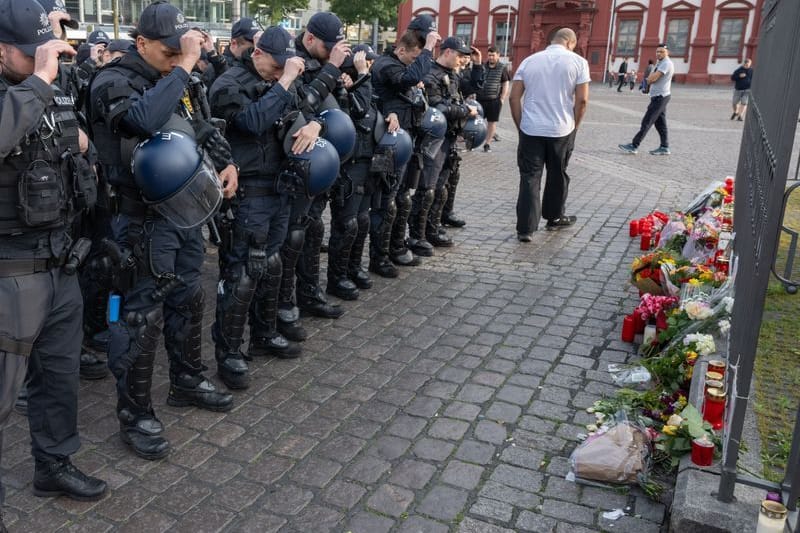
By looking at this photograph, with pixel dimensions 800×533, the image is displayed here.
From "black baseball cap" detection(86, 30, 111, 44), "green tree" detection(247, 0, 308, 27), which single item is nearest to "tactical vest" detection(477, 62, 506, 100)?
"black baseball cap" detection(86, 30, 111, 44)

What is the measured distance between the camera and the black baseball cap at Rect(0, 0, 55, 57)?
Answer: 2.72 meters

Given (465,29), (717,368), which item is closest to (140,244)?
(717,368)

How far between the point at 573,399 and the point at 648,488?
3.35 feet

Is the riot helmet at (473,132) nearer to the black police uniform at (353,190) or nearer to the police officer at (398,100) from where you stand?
the police officer at (398,100)

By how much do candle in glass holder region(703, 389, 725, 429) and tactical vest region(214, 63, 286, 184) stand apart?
2763 millimetres

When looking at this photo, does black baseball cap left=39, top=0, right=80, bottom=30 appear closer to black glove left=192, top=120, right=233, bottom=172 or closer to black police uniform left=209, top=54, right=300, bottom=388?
black glove left=192, top=120, right=233, bottom=172

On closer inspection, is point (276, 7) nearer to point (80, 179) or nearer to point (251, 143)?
point (251, 143)

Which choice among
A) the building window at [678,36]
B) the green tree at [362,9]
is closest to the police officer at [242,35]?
the green tree at [362,9]

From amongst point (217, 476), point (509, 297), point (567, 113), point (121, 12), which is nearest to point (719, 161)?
point (567, 113)

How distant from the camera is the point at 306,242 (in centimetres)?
541

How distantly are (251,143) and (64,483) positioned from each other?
215 cm

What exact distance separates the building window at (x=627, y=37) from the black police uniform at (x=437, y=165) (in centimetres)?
4155

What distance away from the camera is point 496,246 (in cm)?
783

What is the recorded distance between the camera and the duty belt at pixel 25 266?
2855 mm
